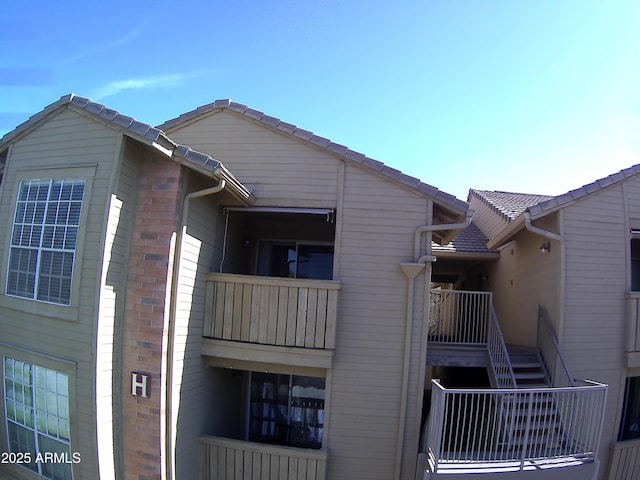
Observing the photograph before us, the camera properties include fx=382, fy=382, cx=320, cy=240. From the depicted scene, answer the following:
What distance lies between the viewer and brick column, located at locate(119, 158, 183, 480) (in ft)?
17.3

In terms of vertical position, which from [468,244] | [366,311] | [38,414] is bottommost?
[38,414]

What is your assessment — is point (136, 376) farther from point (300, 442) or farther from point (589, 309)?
point (589, 309)

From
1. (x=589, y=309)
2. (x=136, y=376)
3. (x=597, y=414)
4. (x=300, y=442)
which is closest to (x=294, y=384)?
(x=300, y=442)

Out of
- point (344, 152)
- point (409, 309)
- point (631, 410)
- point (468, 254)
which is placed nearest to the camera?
point (409, 309)

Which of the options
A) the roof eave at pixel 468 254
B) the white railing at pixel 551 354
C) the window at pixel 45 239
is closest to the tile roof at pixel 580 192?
the white railing at pixel 551 354

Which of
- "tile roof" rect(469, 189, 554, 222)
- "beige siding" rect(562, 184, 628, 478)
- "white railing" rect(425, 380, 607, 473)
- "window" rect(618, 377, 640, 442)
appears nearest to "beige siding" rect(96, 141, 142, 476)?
"white railing" rect(425, 380, 607, 473)

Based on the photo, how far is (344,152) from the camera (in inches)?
253

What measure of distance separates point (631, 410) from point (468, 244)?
4747 millimetres

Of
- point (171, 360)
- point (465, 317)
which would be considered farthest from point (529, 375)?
point (171, 360)

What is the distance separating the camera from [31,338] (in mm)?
5707

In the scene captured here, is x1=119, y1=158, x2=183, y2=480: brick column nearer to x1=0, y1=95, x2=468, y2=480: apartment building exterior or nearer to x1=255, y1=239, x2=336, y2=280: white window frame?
x1=0, y1=95, x2=468, y2=480: apartment building exterior

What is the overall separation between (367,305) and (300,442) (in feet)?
10.2

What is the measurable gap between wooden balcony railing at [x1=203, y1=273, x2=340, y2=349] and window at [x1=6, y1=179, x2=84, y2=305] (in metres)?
2.07

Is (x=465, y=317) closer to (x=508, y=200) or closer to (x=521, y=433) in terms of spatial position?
(x=521, y=433)
